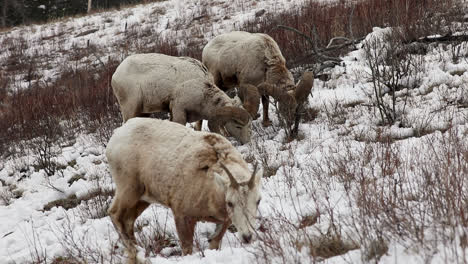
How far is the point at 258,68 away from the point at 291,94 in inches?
50.3

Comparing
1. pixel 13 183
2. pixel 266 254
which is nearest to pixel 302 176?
pixel 266 254

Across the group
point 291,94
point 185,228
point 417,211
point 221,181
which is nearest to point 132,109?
point 291,94

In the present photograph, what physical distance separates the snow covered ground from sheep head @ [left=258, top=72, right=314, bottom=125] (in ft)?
1.40

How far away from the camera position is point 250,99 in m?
7.02

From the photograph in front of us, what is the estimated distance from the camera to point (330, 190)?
4.49m

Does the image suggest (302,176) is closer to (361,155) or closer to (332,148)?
(361,155)

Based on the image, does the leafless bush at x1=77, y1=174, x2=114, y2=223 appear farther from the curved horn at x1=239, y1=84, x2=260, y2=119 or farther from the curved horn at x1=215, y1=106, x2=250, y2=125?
the curved horn at x1=239, y1=84, x2=260, y2=119

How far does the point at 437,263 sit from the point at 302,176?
2.62 m

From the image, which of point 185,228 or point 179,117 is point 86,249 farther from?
point 179,117

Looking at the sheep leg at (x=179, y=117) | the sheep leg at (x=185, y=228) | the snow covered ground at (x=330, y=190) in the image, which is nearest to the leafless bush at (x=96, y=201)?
the snow covered ground at (x=330, y=190)

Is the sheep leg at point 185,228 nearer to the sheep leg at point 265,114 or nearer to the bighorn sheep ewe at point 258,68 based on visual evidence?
the bighorn sheep ewe at point 258,68

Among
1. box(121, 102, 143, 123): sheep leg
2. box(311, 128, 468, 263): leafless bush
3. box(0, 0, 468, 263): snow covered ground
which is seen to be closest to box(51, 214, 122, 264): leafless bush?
box(0, 0, 468, 263): snow covered ground

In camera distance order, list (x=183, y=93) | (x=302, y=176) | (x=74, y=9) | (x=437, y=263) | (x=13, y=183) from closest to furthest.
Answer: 1. (x=437, y=263)
2. (x=302, y=176)
3. (x=183, y=93)
4. (x=13, y=183)
5. (x=74, y=9)

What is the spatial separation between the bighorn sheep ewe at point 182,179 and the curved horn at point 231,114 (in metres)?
2.20
